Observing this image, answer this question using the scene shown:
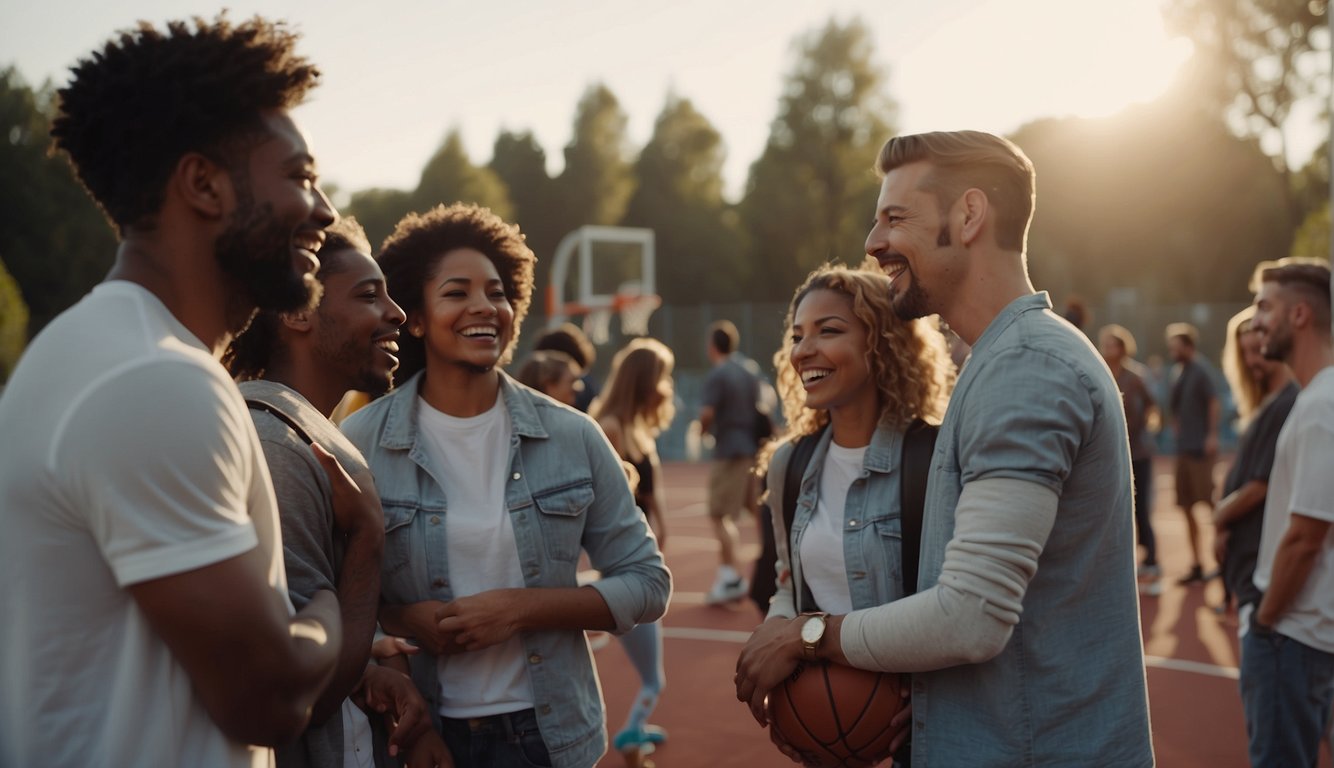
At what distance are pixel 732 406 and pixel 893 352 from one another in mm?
7165

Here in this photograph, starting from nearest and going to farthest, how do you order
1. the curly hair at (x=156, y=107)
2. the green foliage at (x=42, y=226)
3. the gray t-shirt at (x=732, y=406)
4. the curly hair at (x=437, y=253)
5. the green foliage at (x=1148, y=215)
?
1. the curly hair at (x=156, y=107)
2. the curly hair at (x=437, y=253)
3. the gray t-shirt at (x=732, y=406)
4. the green foliage at (x=42, y=226)
5. the green foliage at (x=1148, y=215)

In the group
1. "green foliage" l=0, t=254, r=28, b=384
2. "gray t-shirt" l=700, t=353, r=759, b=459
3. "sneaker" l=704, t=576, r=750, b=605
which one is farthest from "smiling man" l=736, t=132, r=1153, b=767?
"green foliage" l=0, t=254, r=28, b=384

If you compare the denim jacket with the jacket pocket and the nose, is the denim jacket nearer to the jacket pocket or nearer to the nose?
the jacket pocket

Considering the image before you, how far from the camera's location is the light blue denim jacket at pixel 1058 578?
2148 millimetres

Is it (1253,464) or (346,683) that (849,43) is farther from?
(346,683)

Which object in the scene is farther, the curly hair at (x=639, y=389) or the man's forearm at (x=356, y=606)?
the curly hair at (x=639, y=389)

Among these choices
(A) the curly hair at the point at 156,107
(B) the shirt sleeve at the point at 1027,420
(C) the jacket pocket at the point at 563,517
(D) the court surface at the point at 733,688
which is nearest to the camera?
(A) the curly hair at the point at 156,107

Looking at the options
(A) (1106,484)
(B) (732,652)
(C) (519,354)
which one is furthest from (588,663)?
(C) (519,354)

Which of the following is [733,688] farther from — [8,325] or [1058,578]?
[8,325]

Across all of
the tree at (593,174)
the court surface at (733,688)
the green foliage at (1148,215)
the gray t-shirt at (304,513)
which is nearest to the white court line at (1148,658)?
the court surface at (733,688)

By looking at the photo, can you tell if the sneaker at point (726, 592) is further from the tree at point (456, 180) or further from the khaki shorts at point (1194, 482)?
the tree at point (456, 180)

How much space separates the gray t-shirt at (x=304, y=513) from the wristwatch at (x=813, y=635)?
1.04 metres

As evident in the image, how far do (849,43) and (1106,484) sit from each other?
5070 cm

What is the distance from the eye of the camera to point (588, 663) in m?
3.11
